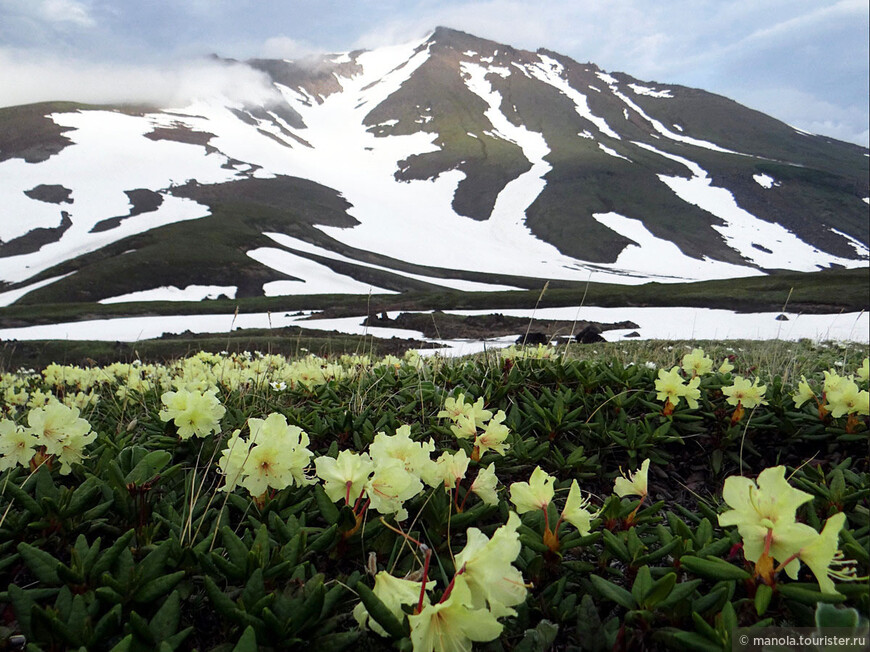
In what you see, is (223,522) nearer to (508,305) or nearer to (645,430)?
(645,430)

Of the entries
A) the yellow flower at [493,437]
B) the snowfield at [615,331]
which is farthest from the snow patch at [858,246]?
the yellow flower at [493,437]

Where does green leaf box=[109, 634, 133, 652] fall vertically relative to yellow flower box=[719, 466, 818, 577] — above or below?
below

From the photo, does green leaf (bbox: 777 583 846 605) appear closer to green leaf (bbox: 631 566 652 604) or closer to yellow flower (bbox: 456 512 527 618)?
green leaf (bbox: 631 566 652 604)

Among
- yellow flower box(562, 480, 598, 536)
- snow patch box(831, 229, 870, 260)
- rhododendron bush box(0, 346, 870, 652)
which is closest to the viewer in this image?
rhododendron bush box(0, 346, 870, 652)

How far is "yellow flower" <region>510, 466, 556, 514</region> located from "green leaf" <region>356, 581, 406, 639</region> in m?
0.59

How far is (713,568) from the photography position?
142 centimetres

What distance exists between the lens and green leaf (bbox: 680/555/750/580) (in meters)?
1.38

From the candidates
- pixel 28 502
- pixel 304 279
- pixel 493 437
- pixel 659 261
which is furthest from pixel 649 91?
pixel 28 502

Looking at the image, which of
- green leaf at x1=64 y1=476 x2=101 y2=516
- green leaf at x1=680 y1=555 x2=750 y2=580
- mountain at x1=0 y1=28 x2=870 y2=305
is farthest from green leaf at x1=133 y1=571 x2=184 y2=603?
mountain at x1=0 y1=28 x2=870 y2=305

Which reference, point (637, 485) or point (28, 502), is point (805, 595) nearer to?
point (637, 485)

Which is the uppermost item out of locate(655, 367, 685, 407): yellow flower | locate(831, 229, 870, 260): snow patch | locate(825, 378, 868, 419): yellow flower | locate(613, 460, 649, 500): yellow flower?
locate(831, 229, 870, 260): snow patch

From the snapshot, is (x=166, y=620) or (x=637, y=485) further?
(x=637, y=485)

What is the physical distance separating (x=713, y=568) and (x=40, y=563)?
184cm

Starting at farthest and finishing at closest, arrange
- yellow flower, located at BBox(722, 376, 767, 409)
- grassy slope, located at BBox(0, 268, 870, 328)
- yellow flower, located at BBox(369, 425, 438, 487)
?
grassy slope, located at BBox(0, 268, 870, 328) → yellow flower, located at BBox(722, 376, 767, 409) → yellow flower, located at BBox(369, 425, 438, 487)
